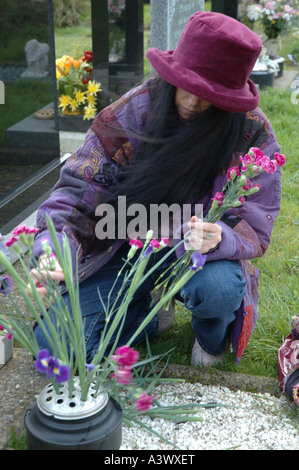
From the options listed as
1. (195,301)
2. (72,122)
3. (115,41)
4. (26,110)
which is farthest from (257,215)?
(115,41)

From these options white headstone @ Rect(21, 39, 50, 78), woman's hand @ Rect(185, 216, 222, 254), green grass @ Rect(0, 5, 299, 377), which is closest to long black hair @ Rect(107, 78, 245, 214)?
woman's hand @ Rect(185, 216, 222, 254)

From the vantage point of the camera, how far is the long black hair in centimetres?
183

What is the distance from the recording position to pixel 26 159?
11.1ft

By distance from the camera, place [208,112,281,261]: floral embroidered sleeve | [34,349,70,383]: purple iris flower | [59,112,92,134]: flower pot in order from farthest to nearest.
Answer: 1. [59,112,92,134]: flower pot
2. [208,112,281,261]: floral embroidered sleeve
3. [34,349,70,383]: purple iris flower

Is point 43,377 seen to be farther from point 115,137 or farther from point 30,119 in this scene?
point 30,119

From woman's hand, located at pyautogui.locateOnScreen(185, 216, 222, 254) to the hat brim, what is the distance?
331mm

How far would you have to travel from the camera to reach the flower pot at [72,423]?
1.39m

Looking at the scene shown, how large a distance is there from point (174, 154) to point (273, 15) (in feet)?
18.1

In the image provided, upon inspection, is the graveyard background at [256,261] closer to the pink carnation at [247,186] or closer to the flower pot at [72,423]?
the flower pot at [72,423]

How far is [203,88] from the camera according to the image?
5.53 feet

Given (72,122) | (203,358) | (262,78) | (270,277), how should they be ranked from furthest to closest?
(262,78) → (72,122) → (270,277) → (203,358)

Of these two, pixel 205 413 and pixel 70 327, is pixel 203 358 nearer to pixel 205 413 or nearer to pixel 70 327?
pixel 205 413

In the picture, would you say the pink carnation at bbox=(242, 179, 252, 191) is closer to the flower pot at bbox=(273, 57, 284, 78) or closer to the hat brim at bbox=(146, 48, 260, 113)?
the hat brim at bbox=(146, 48, 260, 113)
